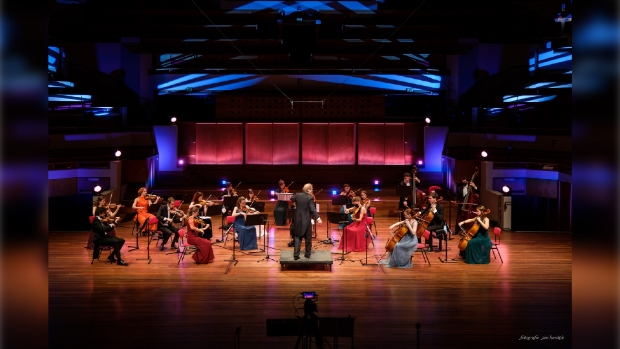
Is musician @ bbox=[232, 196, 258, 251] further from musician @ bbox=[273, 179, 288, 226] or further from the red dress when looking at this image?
the red dress

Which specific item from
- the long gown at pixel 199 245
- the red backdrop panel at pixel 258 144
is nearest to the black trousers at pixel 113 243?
the long gown at pixel 199 245

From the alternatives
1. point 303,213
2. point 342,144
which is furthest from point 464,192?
point 342,144

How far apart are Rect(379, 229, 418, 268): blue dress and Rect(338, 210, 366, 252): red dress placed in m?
1.19

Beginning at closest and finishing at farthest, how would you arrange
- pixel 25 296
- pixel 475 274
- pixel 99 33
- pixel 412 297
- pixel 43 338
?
pixel 25 296 < pixel 43 338 < pixel 412 297 < pixel 475 274 < pixel 99 33

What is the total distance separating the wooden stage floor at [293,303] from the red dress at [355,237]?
0.26m

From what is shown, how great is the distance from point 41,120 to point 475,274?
9.96 m

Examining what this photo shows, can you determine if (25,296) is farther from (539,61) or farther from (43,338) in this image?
(539,61)

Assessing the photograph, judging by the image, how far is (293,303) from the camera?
8.94m

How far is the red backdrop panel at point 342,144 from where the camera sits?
21.1 meters

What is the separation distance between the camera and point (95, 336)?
8.16m

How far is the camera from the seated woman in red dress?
41.2 feet

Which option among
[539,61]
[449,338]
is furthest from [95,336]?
[539,61]

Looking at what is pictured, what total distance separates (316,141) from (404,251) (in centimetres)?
1001

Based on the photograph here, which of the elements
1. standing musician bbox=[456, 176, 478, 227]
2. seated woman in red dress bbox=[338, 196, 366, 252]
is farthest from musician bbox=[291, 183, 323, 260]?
standing musician bbox=[456, 176, 478, 227]
